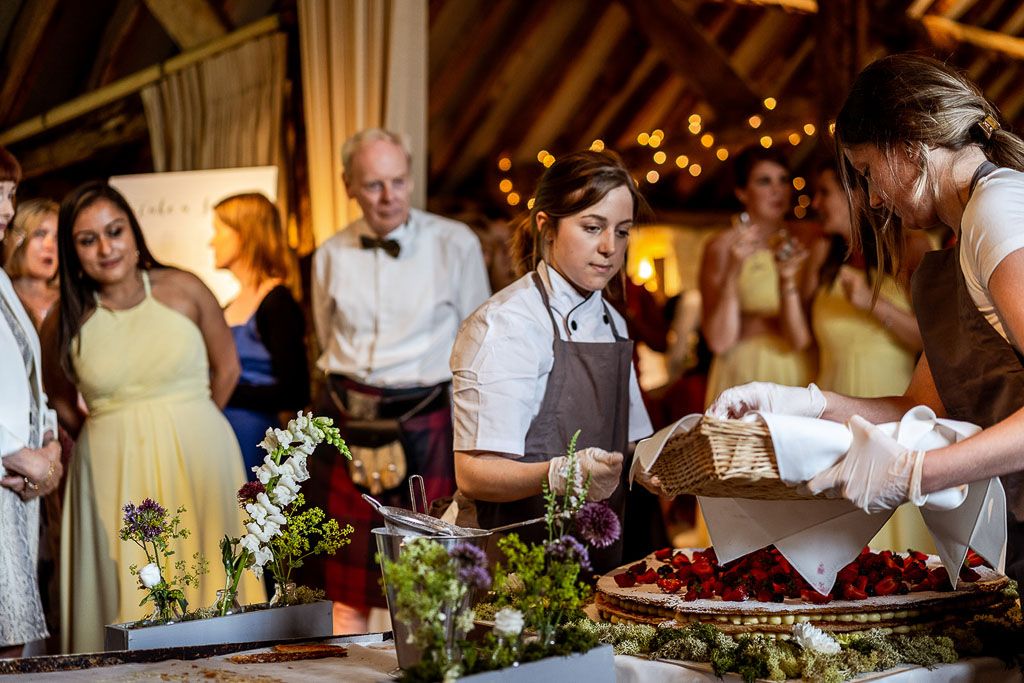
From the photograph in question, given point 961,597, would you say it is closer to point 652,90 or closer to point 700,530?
point 700,530

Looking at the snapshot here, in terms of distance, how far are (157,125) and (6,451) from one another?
2726 mm

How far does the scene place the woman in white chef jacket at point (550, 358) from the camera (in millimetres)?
2244

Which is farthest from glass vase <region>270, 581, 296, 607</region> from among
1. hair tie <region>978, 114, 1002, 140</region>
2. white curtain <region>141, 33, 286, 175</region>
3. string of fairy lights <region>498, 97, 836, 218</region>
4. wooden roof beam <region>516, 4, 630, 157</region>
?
wooden roof beam <region>516, 4, 630, 157</region>

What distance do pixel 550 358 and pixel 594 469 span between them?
1.56 feet

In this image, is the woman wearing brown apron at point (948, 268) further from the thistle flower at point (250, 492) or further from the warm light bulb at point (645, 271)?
the warm light bulb at point (645, 271)

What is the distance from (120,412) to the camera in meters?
3.50

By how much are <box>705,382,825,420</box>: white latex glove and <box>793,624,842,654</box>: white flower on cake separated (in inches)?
14.1

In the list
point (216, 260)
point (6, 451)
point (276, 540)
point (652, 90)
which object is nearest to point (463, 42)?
point (652, 90)

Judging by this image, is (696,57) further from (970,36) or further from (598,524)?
(598,524)

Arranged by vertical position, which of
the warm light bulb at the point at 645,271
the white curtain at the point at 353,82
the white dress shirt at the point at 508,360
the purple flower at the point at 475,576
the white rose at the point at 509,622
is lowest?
the white rose at the point at 509,622

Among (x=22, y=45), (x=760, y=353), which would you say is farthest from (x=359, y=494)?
(x=22, y=45)

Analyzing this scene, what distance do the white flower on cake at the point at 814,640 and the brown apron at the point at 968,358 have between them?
361mm

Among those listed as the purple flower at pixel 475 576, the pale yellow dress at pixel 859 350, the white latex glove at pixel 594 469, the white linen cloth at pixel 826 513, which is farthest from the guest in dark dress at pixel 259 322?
the purple flower at pixel 475 576

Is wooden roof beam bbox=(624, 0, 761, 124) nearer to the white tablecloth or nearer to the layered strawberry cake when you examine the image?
the layered strawberry cake
